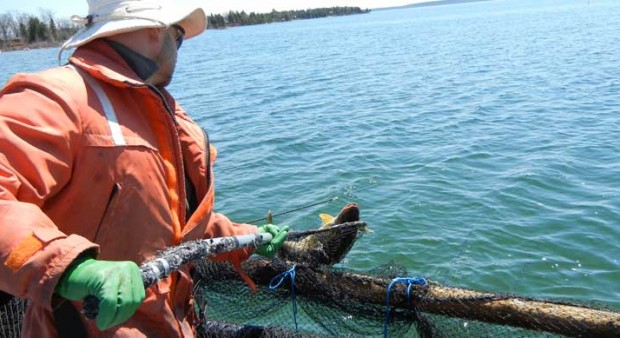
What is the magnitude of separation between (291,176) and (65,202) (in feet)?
31.6

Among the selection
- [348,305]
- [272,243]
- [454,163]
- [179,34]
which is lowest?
[454,163]

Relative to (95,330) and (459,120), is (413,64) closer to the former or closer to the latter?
(459,120)

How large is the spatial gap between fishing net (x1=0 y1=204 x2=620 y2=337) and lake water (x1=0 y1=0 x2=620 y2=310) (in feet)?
7.86

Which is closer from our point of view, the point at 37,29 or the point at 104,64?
the point at 104,64

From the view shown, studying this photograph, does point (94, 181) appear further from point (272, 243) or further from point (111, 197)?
point (272, 243)

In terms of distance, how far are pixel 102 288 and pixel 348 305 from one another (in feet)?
10.4

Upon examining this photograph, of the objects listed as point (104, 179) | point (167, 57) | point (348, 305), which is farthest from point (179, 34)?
point (348, 305)

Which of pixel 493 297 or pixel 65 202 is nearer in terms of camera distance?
pixel 65 202

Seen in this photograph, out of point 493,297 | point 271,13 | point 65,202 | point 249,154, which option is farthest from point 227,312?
point 271,13

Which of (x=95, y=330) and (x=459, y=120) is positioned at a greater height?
(x=95, y=330)

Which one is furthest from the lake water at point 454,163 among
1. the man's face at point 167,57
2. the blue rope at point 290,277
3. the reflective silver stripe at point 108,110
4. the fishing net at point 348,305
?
the reflective silver stripe at point 108,110

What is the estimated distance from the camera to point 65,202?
7.27 ft

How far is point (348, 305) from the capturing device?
4.71 m

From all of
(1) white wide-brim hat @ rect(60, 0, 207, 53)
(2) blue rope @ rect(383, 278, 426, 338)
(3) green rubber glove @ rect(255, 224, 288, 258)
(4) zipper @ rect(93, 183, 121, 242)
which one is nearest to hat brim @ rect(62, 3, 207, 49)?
(1) white wide-brim hat @ rect(60, 0, 207, 53)
